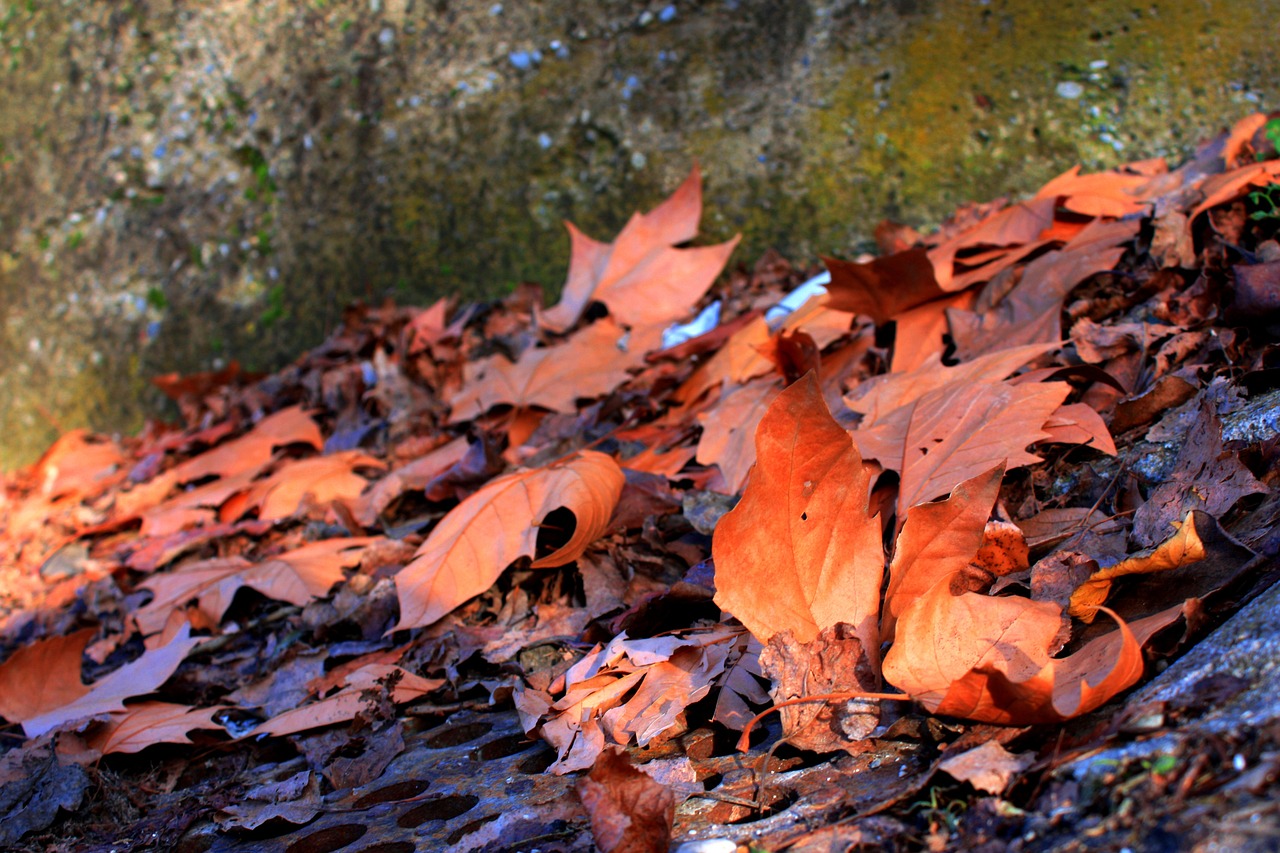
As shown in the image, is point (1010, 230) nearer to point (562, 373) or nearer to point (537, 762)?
point (562, 373)

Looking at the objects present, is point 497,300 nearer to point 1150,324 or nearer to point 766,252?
point 766,252

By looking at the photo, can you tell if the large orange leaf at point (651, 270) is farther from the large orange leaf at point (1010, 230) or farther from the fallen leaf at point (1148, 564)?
the fallen leaf at point (1148, 564)

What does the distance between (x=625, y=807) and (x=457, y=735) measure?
47 cm

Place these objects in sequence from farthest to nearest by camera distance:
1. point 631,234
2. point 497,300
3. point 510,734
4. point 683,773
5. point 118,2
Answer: point 118,2
point 497,300
point 631,234
point 510,734
point 683,773

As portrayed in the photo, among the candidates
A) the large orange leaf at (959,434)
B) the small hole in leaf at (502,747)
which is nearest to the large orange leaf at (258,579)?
the small hole in leaf at (502,747)

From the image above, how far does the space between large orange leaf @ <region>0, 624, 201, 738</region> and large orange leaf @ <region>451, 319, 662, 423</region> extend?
857 millimetres

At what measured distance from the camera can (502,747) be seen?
1.19 metres

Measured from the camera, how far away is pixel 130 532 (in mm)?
2570

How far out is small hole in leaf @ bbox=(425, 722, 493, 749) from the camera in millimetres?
1237

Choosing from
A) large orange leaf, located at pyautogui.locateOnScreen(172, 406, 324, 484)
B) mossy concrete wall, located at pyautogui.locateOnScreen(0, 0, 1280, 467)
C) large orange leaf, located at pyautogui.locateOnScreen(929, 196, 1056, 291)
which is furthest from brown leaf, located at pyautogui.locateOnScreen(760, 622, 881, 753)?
large orange leaf, located at pyautogui.locateOnScreen(172, 406, 324, 484)

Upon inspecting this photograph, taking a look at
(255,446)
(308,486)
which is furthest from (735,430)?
(255,446)

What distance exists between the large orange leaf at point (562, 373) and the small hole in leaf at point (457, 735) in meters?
0.94

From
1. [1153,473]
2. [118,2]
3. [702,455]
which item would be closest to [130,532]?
[702,455]

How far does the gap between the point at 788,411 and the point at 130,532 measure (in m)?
2.28
